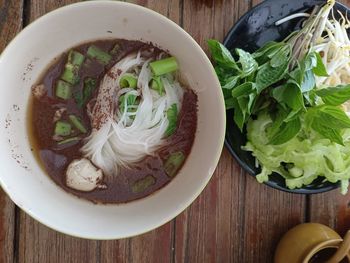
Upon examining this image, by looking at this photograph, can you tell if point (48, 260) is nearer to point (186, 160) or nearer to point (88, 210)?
point (88, 210)

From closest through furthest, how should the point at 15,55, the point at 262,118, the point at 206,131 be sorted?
the point at 15,55 → the point at 206,131 → the point at 262,118

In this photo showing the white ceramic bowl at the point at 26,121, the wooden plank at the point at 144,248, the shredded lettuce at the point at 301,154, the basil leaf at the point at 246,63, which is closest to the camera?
the white ceramic bowl at the point at 26,121

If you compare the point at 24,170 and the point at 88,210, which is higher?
the point at 24,170

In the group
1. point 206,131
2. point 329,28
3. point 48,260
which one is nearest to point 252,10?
point 329,28

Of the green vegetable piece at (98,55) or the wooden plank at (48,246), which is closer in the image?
the green vegetable piece at (98,55)

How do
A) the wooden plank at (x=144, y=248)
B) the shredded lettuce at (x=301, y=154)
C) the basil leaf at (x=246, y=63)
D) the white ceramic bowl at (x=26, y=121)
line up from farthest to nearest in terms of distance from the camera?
the wooden plank at (x=144, y=248)
the shredded lettuce at (x=301, y=154)
the basil leaf at (x=246, y=63)
the white ceramic bowl at (x=26, y=121)

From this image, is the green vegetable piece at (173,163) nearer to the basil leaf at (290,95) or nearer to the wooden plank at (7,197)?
the basil leaf at (290,95)

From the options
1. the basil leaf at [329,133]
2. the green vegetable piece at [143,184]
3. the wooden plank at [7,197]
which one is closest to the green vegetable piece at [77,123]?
the green vegetable piece at [143,184]

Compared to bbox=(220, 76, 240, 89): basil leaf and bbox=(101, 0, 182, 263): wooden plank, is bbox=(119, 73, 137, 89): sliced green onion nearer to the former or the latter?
bbox=(220, 76, 240, 89): basil leaf

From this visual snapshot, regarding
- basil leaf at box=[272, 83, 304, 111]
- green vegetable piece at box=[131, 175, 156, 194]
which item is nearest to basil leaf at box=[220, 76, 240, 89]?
basil leaf at box=[272, 83, 304, 111]
